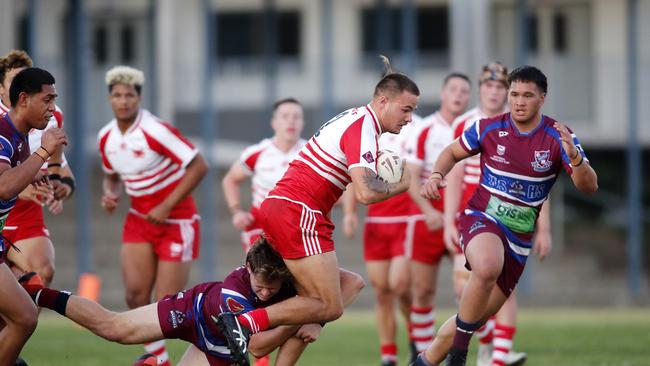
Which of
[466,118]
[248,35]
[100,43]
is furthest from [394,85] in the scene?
[100,43]

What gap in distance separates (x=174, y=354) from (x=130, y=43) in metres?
18.0

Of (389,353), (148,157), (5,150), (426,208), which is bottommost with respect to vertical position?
(389,353)

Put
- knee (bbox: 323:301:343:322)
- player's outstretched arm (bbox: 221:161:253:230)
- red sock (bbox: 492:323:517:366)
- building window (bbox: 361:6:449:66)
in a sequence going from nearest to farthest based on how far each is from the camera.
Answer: knee (bbox: 323:301:343:322) → red sock (bbox: 492:323:517:366) → player's outstretched arm (bbox: 221:161:253:230) → building window (bbox: 361:6:449:66)

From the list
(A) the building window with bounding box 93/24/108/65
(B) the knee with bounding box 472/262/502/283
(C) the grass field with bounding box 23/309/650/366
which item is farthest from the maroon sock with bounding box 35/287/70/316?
(A) the building window with bounding box 93/24/108/65

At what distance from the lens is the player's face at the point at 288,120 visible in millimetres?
11648

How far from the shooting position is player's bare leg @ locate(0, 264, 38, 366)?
26.5 ft

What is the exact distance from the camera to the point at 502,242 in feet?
29.4

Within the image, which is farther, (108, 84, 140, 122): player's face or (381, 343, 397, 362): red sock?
(381, 343, 397, 362): red sock

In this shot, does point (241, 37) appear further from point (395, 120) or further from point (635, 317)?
point (395, 120)

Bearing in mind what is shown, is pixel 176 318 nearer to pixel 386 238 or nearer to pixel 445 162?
pixel 445 162

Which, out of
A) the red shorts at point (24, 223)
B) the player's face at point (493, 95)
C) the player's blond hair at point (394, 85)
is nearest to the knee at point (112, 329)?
the red shorts at point (24, 223)

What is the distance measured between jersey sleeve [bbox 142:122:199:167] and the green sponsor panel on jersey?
119 inches

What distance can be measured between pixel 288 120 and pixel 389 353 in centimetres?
243

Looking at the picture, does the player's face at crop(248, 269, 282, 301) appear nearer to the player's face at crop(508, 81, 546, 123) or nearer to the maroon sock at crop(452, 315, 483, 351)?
the maroon sock at crop(452, 315, 483, 351)
